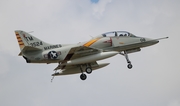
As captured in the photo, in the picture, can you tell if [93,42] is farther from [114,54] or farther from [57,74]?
[57,74]

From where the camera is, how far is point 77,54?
40.5m

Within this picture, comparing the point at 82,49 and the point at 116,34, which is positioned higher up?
the point at 116,34

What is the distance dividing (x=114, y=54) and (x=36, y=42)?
20.4ft

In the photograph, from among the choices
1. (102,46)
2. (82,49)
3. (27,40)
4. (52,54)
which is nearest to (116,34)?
(102,46)

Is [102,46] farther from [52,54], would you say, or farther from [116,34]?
[52,54]

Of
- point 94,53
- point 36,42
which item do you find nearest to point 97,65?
point 94,53

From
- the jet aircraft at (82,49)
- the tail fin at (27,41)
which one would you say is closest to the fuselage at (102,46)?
the jet aircraft at (82,49)

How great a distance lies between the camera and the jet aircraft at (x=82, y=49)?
39938 mm

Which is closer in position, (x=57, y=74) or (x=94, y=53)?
(x=94, y=53)

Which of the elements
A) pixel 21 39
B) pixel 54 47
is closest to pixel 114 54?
pixel 54 47

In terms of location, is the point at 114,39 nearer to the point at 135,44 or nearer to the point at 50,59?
the point at 135,44

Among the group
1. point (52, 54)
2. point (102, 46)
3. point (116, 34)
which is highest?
point (116, 34)

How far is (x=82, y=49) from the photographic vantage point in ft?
131

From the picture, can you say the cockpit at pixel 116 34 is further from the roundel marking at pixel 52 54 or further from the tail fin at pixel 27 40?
the tail fin at pixel 27 40
